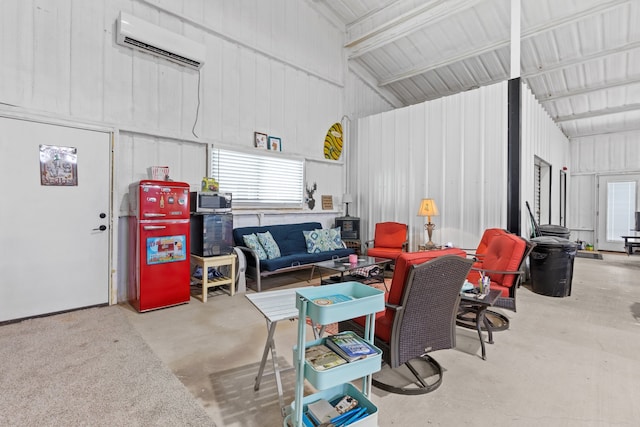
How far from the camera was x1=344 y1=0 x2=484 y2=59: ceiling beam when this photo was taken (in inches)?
213

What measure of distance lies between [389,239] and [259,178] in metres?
2.79

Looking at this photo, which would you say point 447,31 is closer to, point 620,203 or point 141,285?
point 141,285

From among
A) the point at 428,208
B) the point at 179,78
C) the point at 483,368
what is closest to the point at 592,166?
the point at 428,208

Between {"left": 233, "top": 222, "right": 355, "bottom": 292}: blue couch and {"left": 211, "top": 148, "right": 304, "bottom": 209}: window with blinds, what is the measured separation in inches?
19.3

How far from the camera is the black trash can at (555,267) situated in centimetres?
442

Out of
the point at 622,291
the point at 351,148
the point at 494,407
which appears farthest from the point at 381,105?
the point at 494,407

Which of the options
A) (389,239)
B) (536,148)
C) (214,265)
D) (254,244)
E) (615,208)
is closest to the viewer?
(214,265)

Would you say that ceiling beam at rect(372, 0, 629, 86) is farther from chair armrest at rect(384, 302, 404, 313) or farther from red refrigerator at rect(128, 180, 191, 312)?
chair armrest at rect(384, 302, 404, 313)

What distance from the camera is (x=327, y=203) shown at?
6.82 m

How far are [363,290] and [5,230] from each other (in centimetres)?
391

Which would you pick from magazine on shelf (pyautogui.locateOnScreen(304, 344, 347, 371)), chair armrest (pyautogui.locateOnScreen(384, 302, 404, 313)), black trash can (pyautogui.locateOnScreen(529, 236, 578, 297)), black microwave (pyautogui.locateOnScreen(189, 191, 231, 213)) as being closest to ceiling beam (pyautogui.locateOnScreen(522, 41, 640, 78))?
black trash can (pyautogui.locateOnScreen(529, 236, 578, 297))

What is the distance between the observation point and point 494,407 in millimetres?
1962

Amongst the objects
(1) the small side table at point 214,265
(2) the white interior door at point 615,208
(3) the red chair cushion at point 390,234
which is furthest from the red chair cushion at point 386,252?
(2) the white interior door at point 615,208

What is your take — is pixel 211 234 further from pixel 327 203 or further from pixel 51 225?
pixel 327 203
